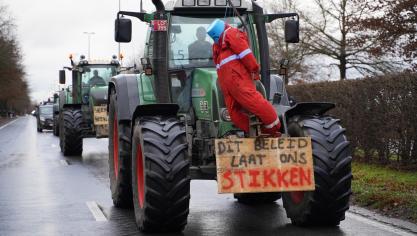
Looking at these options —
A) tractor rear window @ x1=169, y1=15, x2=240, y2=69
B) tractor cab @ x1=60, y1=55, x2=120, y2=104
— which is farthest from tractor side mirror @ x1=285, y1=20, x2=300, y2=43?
tractor cab @ x1=60, y1=55, x2=120, y2=104

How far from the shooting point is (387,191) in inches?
401

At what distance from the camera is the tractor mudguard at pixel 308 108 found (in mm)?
7625

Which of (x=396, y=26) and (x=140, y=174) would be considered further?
(x=396, y=26)

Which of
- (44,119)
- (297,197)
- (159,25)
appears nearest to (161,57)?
(159,25)

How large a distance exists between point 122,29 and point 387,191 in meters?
4.59

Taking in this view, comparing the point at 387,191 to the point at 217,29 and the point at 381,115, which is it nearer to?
the point at 381,115

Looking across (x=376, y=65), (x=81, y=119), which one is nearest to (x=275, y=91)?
(x=81, y=119)

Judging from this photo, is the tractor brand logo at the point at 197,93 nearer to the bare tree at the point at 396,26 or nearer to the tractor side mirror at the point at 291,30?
the tractor side mirror at the point at 291,30

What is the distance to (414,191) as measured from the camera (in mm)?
10016

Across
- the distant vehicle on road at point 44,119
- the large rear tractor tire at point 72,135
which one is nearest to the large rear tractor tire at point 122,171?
the large rear tractor tire at point 72,135

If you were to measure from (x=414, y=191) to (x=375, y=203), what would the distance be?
88 cm

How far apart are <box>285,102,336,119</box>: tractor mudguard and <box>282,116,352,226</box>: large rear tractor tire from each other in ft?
0.80

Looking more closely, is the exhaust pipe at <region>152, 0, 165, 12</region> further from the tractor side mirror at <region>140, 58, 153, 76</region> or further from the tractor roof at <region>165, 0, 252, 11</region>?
the tractor side mirror at <region>140, 58, 153, 76</region>

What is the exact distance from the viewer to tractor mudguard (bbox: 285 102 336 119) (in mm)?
7625
